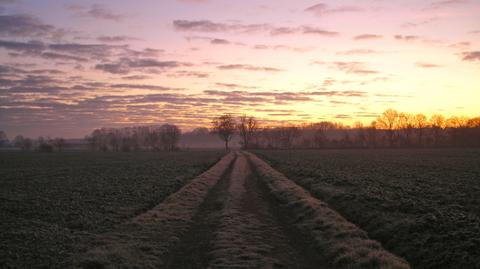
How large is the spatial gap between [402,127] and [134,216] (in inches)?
6846

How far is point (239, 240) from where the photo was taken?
43.0 feet

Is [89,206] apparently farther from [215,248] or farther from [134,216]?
[215,248]

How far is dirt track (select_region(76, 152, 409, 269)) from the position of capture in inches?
425

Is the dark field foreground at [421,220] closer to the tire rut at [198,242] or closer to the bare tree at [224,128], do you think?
the tire rut at [198,242]

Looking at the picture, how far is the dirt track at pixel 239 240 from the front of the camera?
35.4 ft

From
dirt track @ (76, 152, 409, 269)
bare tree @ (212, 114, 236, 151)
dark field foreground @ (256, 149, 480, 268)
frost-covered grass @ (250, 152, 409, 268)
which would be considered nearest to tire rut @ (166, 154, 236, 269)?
dirt track @ (76, 152, 409, 269)

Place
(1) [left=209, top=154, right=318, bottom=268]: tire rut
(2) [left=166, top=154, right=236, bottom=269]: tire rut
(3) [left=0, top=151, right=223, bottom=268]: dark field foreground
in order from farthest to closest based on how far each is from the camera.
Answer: (3) [left=0, top=151, right=223, bottom=268]: dark field foreground
(2) [left=166, top=154, right=236, bottom=269]: tire rut
(1) [left=209, top=154, right=318, bottom=268]: tire rut

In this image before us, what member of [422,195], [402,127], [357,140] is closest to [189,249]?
[422,195]

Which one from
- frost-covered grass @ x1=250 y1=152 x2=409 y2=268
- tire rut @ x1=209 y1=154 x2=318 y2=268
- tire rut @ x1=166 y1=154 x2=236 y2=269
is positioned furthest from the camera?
tire rut @ x1=166 y1=154 x2=236 y2=269

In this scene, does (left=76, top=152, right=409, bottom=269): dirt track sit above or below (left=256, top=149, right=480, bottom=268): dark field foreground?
below

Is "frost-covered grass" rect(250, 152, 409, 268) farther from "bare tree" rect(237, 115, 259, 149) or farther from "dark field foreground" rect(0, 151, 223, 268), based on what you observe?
"bare tree" rect(237, 115, 259, 149)

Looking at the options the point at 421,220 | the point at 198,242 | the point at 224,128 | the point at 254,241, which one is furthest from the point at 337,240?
the point at 224,128

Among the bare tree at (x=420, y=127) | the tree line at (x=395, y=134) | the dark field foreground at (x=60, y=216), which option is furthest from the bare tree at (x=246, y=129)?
the dark field foreground at (x=60, y=216)

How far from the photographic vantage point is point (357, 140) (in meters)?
168
